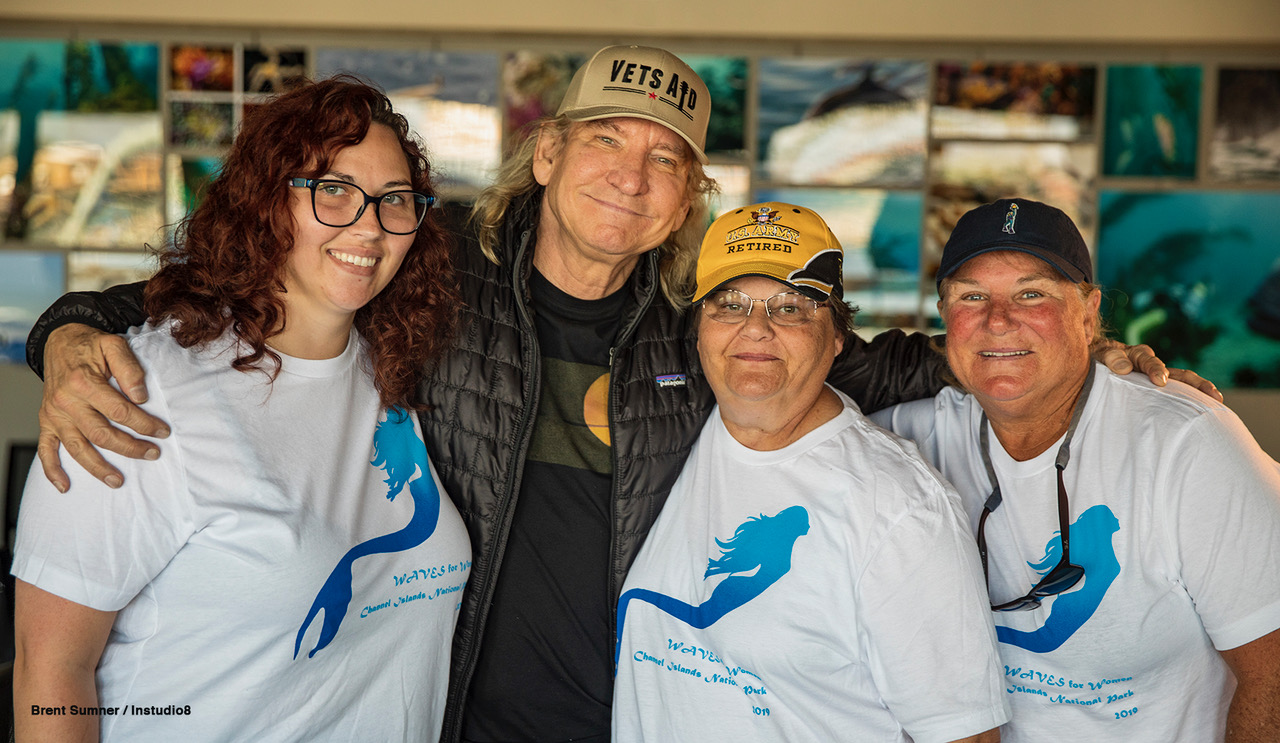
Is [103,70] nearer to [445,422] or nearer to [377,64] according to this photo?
[377,64]

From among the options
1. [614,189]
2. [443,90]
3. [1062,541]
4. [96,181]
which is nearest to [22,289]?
[96,181]

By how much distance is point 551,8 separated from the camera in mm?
4836

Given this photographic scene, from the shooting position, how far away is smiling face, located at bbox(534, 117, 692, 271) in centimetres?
212

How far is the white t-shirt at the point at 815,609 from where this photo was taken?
1633mm

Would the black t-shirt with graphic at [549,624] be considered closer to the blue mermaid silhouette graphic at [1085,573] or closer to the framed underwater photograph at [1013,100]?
the blue mermaid silhouette graphic at [1085,573]

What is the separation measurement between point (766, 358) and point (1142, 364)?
86 centimetres

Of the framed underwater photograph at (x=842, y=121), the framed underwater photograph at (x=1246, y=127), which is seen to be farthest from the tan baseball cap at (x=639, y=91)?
the framed underwater photograph at (x=1246, y=127)

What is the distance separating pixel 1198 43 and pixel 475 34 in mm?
3832

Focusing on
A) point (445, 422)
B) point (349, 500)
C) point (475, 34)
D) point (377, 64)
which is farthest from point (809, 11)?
point (349, 500)

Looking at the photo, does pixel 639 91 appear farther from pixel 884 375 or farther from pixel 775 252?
pixel 884 375

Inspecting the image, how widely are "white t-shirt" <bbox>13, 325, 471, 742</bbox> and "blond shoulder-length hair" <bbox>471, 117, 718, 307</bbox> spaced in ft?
2.18

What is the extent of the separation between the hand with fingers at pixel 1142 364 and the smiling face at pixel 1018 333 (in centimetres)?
7

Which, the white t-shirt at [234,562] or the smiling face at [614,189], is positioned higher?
the smiling face at [614,189]

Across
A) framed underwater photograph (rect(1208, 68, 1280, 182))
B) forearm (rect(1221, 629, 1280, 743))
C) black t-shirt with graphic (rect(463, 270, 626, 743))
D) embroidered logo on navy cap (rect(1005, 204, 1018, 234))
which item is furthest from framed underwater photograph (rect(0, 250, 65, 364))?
framed underwater photograph (rect(1208, 68, 1280, 182))
